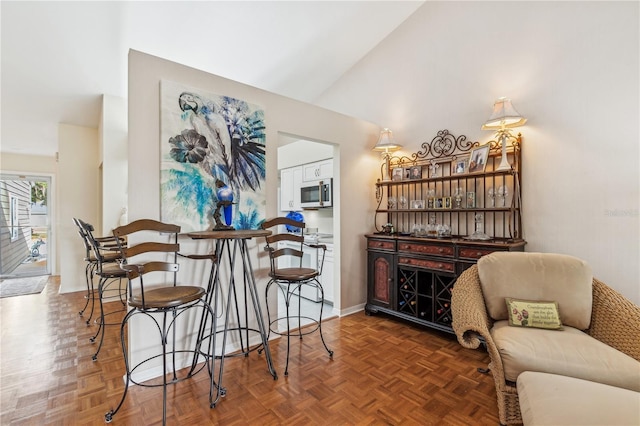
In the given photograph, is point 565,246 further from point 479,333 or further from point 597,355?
point 479,333

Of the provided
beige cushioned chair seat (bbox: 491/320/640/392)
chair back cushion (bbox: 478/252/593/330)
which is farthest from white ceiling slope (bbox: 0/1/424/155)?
beige cushioned chair seat (bbox: 491/320/640/392)

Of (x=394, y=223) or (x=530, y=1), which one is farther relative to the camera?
(x=394, y=223)

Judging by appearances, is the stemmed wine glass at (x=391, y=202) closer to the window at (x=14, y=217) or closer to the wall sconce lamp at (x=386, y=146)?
the wall sconce lamp at (x=386, y=146)

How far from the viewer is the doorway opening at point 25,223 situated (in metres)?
5.56

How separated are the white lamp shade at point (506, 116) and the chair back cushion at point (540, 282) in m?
1.25

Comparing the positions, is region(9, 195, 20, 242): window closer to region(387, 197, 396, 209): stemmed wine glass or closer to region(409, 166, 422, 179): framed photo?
region(387, 197, 396, 209): stemmed wine glass

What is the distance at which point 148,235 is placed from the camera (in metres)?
2.19

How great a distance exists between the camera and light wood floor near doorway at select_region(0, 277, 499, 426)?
5.74 feet

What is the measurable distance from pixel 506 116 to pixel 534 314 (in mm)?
1688

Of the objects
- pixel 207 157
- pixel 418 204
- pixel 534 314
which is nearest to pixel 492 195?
pixel 418 204

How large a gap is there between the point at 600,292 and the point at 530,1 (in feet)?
8.69

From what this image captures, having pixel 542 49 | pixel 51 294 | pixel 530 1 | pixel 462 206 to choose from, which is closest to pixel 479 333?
pixel 462 206

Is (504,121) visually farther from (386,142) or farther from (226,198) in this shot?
(226,198)

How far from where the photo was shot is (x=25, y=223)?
5.80m
